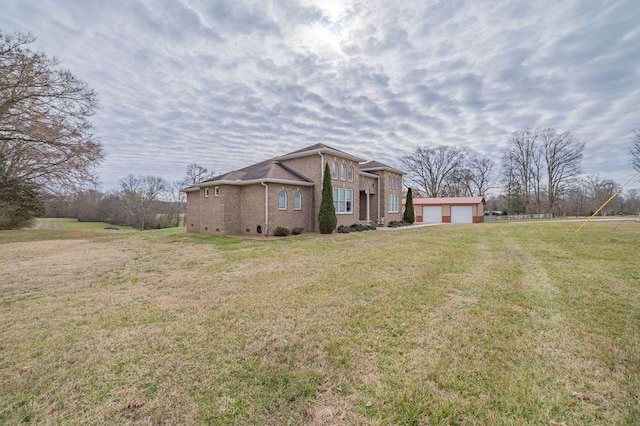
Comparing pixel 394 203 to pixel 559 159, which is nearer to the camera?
pixel 394 203

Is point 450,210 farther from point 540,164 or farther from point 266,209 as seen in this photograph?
point 266,209

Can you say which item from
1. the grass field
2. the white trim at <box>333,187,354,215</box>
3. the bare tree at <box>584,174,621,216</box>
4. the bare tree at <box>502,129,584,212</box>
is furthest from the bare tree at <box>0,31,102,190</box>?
the bare tree at <box>584,174,621,216</box>

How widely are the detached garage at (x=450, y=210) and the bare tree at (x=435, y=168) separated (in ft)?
42.4

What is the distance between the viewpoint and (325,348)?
355 cm

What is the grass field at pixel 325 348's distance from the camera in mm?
2508

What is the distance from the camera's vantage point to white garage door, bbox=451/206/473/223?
3569 centimetres

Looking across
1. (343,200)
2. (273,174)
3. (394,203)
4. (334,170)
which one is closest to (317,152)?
(334,170)

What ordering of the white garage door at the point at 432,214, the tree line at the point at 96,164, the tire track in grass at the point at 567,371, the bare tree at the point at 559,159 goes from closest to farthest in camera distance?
1. the tire track in grass at the point at 567,371
2. the tree line at the point at 96,164
3. the white garage door at the point at 432,214
4. the bare tree at the point at 559,159

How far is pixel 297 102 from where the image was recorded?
71.3 ft

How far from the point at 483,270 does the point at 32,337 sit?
9137 millimetres

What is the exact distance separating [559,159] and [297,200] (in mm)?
46810

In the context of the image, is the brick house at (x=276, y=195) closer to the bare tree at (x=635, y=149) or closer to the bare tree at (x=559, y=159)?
the bare tree at (x=635, y=149)

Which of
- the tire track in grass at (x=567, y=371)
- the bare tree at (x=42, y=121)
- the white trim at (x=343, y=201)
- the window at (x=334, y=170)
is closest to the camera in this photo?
the tire track in grass at (x=567, y=371)

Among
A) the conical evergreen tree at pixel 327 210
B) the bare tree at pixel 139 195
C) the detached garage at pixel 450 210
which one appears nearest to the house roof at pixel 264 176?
the conical evergreen tree at pixel 327 210
